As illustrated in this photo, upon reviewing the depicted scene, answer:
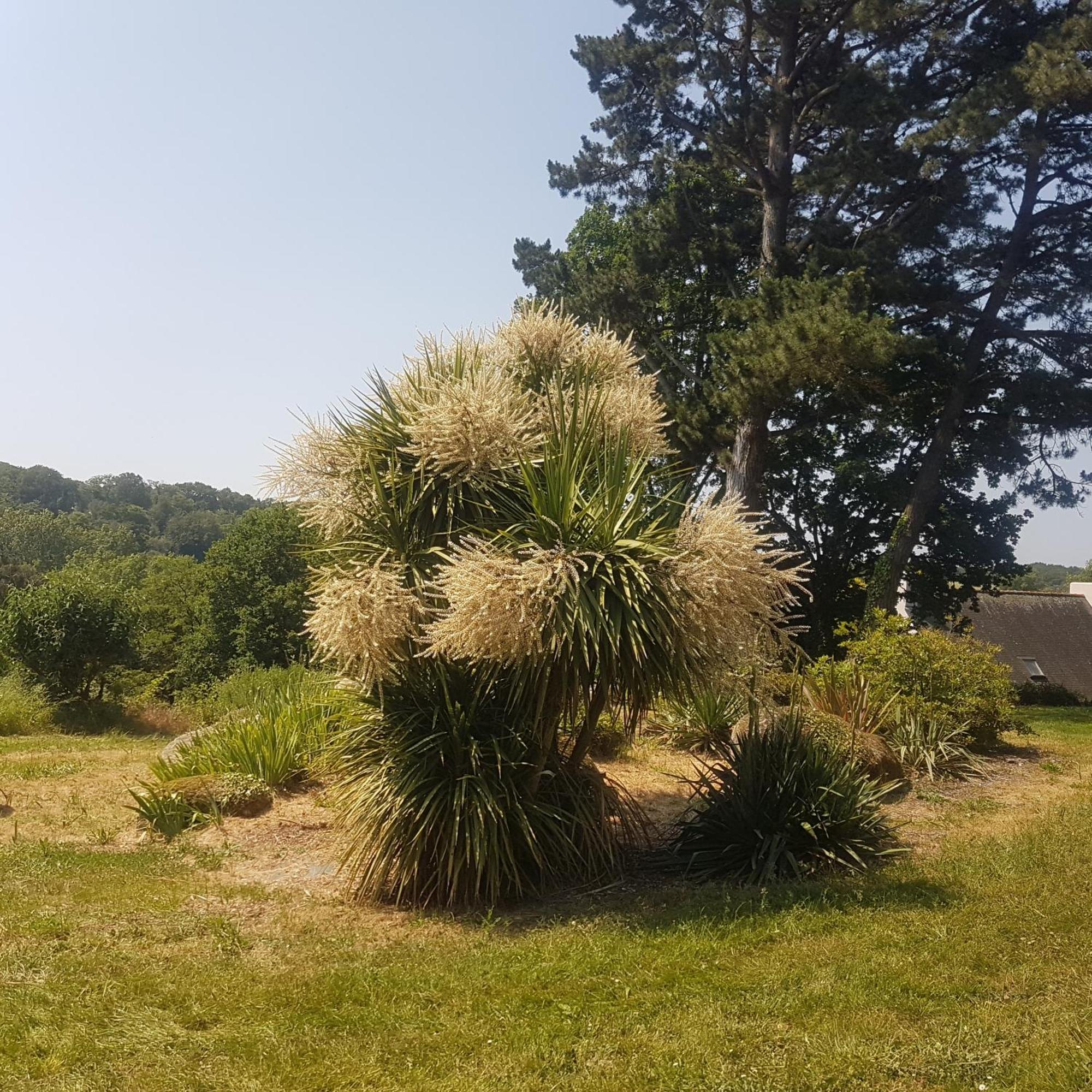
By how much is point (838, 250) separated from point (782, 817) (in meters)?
14.5

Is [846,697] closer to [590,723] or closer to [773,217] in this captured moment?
[590,723]

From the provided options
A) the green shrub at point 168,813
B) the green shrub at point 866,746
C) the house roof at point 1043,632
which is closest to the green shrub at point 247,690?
the green shrub at point 168,813

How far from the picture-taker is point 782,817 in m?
7.20

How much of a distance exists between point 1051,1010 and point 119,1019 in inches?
172

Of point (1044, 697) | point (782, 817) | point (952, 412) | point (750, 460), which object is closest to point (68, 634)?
point (750, 460)

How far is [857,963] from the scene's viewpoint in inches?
199

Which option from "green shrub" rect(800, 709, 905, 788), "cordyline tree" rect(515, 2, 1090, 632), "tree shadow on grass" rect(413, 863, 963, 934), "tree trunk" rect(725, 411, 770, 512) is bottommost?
"tree shadow on grass" rect(413, 863, 963, 934)

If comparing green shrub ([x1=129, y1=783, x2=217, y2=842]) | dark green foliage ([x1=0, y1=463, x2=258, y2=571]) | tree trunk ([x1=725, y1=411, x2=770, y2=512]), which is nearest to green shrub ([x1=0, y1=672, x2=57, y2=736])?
green shrub ([x1=129, y1=783, x2=217, y2=842])

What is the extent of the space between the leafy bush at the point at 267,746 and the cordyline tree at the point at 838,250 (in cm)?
1047

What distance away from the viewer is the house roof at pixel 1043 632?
36.8 m

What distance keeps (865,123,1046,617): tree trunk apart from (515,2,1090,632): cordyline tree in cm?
10

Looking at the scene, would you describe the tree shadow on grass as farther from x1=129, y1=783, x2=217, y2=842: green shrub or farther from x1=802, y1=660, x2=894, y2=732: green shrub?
x1=802, y1=660, x2=894, y2=732: green shrub

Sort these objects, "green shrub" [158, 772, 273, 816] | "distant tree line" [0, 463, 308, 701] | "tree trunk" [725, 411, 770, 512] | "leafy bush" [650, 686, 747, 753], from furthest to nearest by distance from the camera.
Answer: "tree trunk" [725, 411, 770, 512]
"distant tree line" [0, 463, 308, 701]
"leafy bush" [650, 686, 747, 753]
"green shrub" [158, 772, 273, 816]

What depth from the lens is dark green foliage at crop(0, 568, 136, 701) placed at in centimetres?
1619
